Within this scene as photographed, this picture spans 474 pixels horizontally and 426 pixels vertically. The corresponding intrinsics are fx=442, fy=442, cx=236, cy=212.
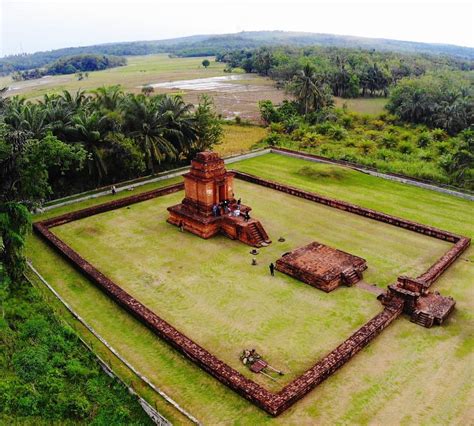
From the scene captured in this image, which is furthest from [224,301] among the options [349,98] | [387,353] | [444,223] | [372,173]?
[349,98]

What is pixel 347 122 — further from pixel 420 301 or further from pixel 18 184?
pixel 18 184

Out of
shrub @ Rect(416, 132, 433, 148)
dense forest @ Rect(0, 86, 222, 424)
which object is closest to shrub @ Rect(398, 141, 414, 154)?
shrub @ Rect(416, 132, 433, 148)

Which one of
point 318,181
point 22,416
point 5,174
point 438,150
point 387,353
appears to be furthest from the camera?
point 438,150

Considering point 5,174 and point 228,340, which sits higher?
point 5,174

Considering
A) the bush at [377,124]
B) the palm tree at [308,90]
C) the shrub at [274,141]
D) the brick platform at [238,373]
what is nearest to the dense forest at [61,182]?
the brick platform at [238,373]

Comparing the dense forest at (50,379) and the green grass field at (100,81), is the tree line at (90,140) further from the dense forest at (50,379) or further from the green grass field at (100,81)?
the green grass field at (100,81)

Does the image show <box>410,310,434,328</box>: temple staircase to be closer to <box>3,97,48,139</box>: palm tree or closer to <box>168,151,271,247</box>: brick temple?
<box>168,151,271,247</box>: brick temple

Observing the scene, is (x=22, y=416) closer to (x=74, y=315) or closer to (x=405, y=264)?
(x=74, y=315)
